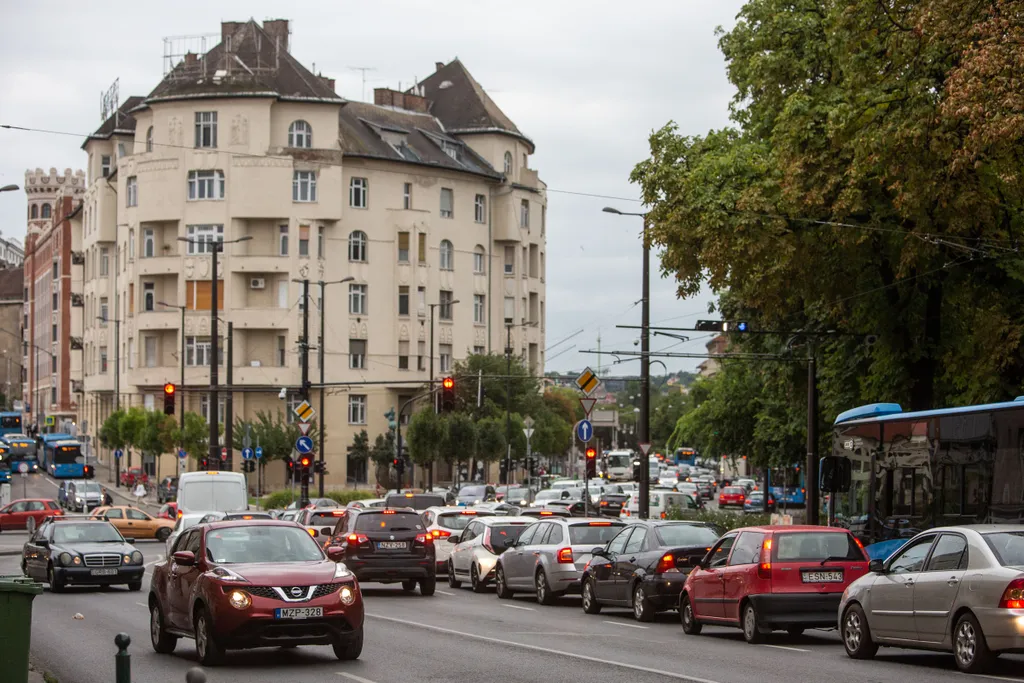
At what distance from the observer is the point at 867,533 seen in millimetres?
23844

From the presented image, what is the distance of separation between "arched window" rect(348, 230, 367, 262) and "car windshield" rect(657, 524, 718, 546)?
71430 millimetres

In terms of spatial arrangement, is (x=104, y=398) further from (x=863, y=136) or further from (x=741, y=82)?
(x=863, y=136)

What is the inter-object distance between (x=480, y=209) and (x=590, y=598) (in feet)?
252

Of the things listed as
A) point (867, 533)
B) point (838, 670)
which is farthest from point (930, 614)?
point (867, 533)

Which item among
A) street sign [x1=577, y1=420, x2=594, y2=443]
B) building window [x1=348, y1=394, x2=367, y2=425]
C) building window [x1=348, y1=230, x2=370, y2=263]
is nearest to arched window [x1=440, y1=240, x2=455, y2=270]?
building window [x1=348, y1=230, x2=370, y2=263]

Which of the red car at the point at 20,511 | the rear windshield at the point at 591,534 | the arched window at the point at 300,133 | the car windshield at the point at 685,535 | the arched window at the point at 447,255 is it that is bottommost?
the red car at the point at 20,511

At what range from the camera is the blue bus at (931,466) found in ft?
63.9

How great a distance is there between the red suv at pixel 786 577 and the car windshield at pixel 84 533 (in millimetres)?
15904

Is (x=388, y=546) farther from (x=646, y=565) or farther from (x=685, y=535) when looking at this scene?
(x=685, y=535)

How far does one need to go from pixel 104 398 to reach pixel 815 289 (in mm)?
79427

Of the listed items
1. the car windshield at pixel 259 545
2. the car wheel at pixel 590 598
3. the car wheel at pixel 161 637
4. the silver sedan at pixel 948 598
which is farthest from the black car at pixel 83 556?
the silver sedan at pixel 948 598

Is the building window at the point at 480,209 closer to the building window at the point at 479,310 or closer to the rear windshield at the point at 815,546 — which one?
the building window at the point at 479,310

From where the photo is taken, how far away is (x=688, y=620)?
845 inches

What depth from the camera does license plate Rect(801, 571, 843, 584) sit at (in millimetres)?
19516
